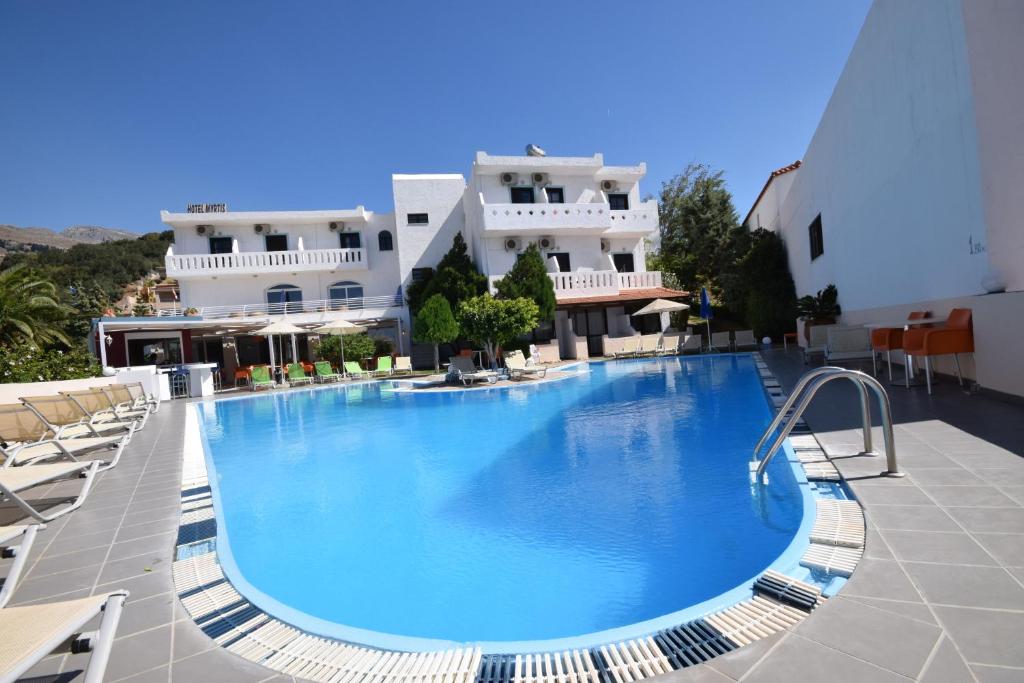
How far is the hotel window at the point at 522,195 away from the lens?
2422 cm

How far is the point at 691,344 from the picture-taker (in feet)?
71.3

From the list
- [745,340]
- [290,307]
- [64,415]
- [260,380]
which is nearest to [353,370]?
[260,380]

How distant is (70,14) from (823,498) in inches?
765

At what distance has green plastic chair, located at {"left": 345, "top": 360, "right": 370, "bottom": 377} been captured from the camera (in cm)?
2048

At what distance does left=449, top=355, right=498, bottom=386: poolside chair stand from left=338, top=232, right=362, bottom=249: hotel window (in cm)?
1255

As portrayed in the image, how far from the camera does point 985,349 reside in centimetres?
679

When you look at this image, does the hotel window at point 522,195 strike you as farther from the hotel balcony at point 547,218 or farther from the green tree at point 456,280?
the green tree at point 456,280

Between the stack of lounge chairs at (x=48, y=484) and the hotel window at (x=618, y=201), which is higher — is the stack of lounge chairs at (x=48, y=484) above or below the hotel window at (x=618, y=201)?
below

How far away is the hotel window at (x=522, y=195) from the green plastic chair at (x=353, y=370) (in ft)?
35.7

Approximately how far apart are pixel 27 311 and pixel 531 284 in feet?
60.6

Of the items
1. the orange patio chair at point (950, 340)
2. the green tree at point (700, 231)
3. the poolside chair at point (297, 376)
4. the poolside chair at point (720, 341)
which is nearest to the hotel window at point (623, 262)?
the green tree at point (700, 231)

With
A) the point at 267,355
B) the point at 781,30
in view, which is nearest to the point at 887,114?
the point at 781,30

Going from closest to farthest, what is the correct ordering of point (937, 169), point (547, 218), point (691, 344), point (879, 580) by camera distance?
point (879, 580) < point (937, 169) < point (691, 344) < point (547, 218)

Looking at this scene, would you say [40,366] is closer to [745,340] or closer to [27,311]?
[27,311]
